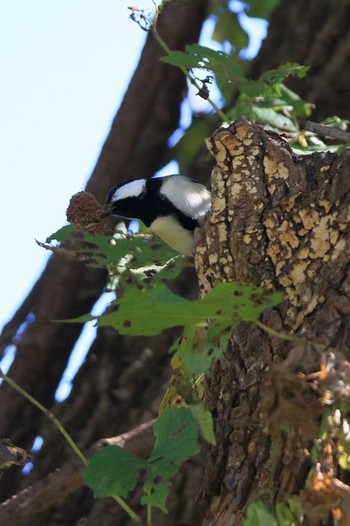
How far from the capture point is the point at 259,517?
128cm

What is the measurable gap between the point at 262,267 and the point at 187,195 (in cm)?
111

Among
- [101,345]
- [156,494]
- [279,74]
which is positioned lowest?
[101,345]

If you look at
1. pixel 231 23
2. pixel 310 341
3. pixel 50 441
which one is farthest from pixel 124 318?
pixel 231 23

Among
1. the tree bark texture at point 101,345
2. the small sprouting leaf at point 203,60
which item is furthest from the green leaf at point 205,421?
the tree bark texture at point 101,345

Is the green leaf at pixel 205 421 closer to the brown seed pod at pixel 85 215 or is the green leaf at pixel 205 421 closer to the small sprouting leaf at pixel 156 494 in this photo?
the small sprouting leaf at pixel 156 494

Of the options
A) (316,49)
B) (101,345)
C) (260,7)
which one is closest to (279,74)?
(260,7)

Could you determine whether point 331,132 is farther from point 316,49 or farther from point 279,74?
point 316,49

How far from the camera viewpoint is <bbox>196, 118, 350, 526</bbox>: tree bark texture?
1.58 meters

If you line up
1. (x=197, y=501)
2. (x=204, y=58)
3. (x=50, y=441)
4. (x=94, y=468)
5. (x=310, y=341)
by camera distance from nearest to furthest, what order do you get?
(x=310, y=341)
(x=94, y=468)
(x=197, y=501)
(x=204, y=58)
(x=50, y=441)

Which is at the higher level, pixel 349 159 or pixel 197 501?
pixel 349 159

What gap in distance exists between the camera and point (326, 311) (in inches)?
62.6

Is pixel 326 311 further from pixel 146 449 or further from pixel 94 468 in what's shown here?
pixel 146 449

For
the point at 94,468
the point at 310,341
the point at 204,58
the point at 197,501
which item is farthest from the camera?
the point at 204,58

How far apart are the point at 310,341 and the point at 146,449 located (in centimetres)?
132
